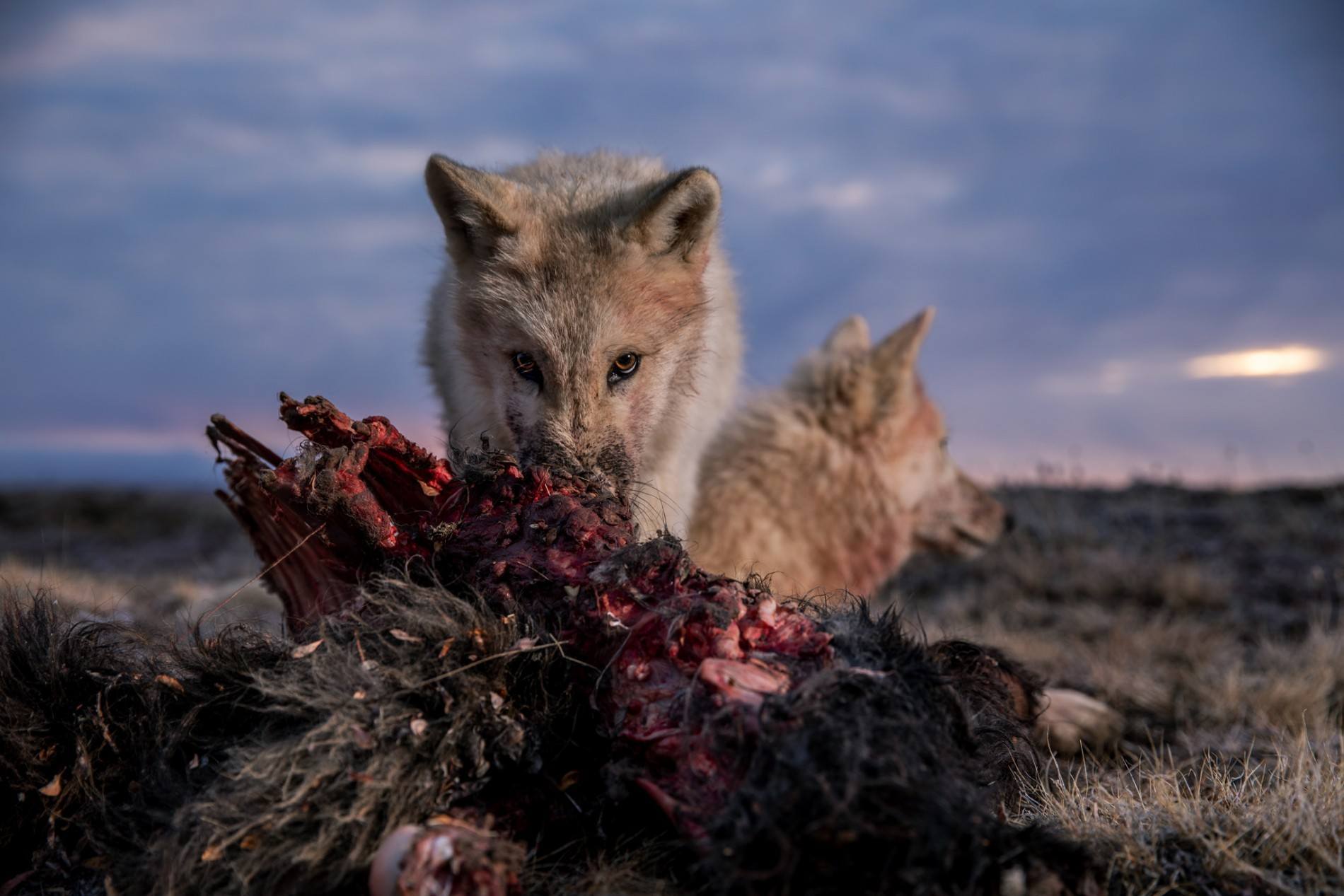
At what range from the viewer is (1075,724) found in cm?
372

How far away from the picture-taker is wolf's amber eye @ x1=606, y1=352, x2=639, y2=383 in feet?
12.4

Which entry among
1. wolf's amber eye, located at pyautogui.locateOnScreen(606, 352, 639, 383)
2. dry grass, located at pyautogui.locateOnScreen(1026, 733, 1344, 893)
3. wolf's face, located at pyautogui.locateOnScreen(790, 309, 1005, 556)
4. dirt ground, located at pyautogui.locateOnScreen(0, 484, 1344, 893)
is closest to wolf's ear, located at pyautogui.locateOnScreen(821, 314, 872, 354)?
wolf's face, located at pyautogui.locateOnScreen(790, 309, 1005, 556)

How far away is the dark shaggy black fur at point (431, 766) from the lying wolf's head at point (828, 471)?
3.14 metres

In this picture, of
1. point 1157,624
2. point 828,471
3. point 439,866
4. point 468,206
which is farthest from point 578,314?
point 1157,624

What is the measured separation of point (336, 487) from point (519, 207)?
2187 millimetres

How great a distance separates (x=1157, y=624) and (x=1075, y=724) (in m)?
2.66

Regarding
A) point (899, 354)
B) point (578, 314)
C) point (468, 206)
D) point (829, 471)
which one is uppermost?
point (468, 206)

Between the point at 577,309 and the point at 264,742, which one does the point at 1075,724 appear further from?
the point at 264,742

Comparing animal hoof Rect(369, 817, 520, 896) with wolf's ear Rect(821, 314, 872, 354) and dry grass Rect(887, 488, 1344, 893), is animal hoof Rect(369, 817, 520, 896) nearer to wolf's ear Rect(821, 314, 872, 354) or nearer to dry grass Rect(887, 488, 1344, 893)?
dry grass Rect(887, 488, 1344, 893)

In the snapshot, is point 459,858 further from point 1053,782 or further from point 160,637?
point 1053,782

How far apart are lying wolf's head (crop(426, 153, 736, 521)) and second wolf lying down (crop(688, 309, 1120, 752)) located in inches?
46.5

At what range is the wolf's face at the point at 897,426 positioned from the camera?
220 inches

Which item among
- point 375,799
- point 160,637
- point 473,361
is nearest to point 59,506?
point 473,361

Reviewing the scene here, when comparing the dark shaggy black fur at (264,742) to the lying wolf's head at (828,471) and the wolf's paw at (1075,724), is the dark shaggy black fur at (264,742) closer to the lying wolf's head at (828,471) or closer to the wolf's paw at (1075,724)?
the wolf's paw at (1075,724)
